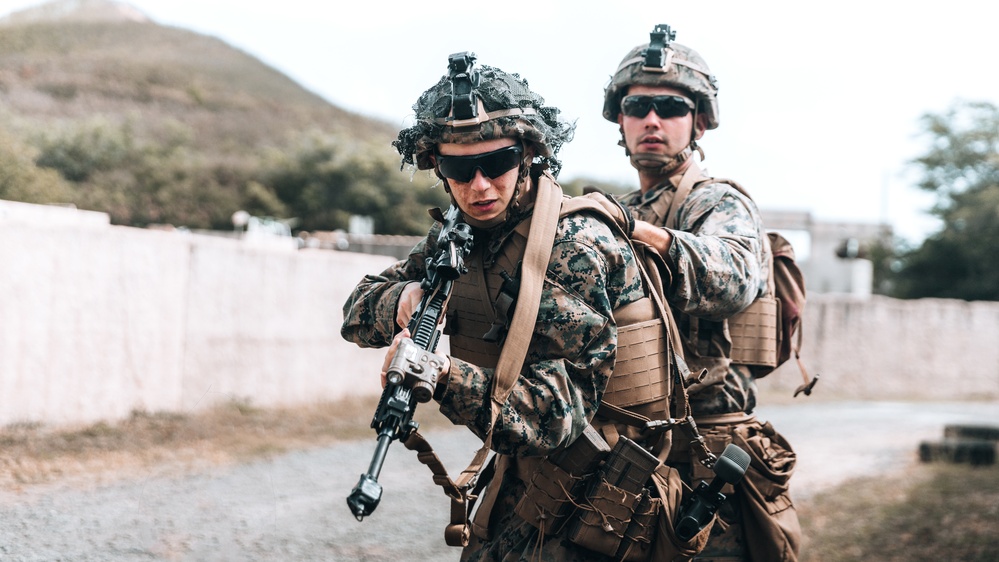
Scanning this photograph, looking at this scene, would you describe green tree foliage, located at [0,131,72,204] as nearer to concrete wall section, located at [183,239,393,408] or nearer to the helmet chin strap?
concrete wall section, located at [183,239,393,408]

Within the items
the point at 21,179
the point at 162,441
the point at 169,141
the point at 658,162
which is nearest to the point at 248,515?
the point at 162,441

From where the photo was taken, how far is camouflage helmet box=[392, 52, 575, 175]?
2510 mm

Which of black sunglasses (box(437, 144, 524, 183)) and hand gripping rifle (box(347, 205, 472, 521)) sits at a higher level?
black sunglasses (box(437, 144, 524, 183))

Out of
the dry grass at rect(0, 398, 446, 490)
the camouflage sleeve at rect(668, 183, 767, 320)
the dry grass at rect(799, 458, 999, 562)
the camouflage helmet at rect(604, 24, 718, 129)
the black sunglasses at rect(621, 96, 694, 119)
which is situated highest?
the camouflage helmet at rect(604, 24, 718, 129)

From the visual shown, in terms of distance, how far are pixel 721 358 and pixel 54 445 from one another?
504cm

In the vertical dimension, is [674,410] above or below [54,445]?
above

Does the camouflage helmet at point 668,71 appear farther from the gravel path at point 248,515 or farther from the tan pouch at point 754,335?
the gravel path at point 248,515

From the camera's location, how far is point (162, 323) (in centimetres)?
852

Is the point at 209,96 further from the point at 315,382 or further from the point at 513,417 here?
the point at 513,417

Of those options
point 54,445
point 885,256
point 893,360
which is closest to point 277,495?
point 54,445

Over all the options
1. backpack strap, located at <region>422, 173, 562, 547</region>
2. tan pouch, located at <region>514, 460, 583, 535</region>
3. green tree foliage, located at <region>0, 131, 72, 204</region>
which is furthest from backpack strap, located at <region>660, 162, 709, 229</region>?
green tree foliage, located at <region>0, 131, 72, 204</region>

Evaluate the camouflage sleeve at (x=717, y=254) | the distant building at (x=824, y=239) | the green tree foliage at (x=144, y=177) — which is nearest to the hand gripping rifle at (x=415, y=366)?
the camouflage sleeve at (x=717, y=254)

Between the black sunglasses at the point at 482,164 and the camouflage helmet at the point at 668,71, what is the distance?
4.66ft

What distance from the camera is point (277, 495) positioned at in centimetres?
688
